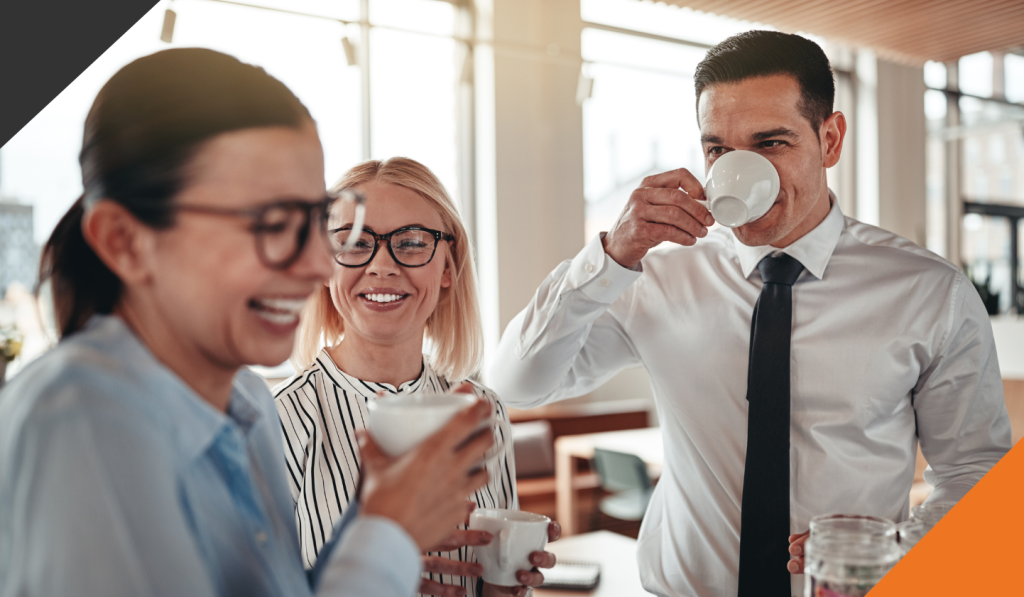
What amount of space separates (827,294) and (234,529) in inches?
50.8

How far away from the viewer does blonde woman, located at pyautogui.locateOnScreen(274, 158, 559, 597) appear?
52.7 inches

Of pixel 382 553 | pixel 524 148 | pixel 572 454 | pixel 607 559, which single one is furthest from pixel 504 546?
pixel 524 148

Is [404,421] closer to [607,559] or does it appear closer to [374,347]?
[374,347]

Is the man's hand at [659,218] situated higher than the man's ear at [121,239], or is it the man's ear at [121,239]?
the man's hand at [659,218]

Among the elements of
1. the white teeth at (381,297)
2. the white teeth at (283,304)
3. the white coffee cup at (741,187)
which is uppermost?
the white coffee cup at (741,187)

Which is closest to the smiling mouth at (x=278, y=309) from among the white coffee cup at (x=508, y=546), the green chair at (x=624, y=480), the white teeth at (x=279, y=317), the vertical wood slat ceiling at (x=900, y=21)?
the white teeth at (x=279, y=317)

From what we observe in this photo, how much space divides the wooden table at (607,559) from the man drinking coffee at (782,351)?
1.12ft

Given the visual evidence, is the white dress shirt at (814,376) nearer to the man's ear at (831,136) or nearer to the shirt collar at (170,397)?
the man's ear at (831,136)

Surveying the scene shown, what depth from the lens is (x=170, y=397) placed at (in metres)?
0.71

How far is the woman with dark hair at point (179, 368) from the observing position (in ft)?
1.95

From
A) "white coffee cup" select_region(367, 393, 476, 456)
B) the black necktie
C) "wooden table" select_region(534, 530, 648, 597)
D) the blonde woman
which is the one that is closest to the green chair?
"wooden table" select_region(534, 530, 648, 597)

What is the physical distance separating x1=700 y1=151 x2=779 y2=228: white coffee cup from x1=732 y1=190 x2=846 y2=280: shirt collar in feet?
0.79

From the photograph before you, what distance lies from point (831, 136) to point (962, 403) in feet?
1.99

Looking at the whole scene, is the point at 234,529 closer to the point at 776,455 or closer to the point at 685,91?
the point at 776,455
